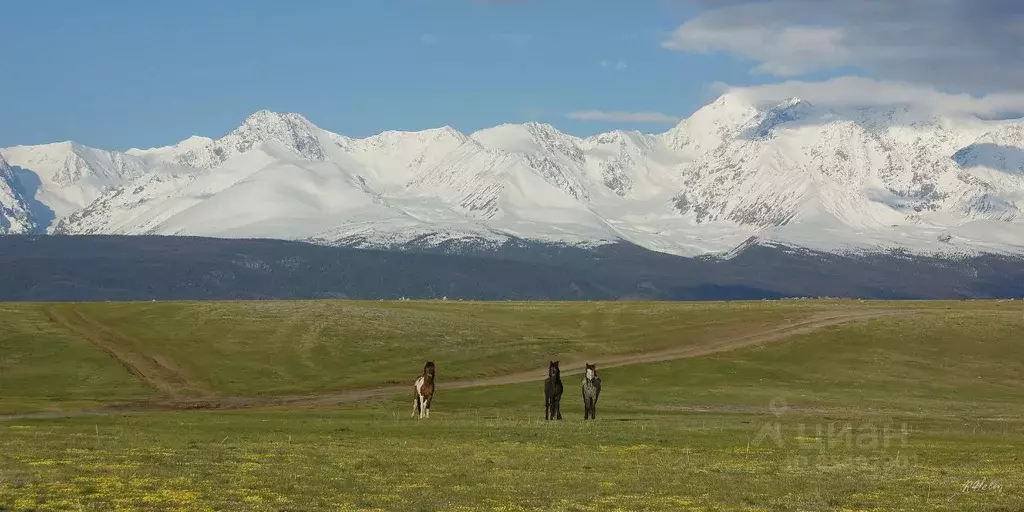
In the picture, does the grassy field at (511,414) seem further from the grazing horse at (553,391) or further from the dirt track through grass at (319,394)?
the grazing horse at (553,391)

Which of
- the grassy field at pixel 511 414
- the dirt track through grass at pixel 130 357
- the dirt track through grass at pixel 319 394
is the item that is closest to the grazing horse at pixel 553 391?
the grassy field at pixel 511 414

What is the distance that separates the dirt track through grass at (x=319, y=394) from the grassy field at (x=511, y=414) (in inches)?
29.4

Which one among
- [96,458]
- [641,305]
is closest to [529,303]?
[641,305]

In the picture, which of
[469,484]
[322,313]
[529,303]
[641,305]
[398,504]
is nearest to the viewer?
[398,504]

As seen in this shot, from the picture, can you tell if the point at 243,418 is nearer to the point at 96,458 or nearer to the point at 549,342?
the point at 96,458

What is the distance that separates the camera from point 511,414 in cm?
6462

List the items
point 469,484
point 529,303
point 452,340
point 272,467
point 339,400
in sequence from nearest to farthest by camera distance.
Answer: point 469,484, point 272,467, point 339,400, point 452,340, point 529,303

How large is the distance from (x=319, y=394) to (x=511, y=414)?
62.8 feet

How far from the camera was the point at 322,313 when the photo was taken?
11419cm

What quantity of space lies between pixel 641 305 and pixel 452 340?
163 ft

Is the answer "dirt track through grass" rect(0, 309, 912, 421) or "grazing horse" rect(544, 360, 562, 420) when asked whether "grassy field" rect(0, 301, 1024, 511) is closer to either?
"dirt track through grass" rect(0, 309, 912, 421)

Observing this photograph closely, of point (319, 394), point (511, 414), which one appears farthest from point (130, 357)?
point (511, 414)

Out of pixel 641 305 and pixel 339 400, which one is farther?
pixel 641 305

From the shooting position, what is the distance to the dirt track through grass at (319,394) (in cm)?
7238
